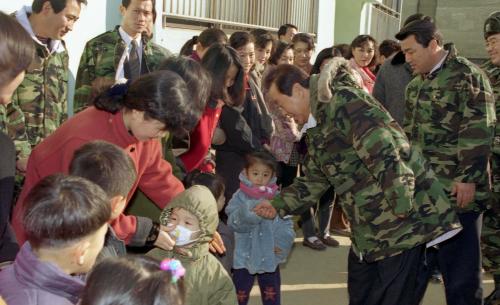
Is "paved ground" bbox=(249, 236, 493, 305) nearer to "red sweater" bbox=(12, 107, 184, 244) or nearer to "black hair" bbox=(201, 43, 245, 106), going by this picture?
"black hair" bbox=(201, 43, 245, 106)

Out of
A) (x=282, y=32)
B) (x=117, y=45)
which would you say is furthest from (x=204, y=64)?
(x=282, y=32)

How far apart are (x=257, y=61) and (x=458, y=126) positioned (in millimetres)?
2361

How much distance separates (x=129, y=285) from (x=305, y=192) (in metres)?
2.05

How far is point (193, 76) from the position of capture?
2943mm

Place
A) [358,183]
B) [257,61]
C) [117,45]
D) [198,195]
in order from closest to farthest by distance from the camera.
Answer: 1. [198,195]
2. [358,183]
3. [117,45]
4. [257,61]

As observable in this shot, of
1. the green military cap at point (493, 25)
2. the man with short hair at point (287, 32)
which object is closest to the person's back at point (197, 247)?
the green military cap at point (493, 25)

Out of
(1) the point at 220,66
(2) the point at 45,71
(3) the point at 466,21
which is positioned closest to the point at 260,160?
(1) the point at 220,66

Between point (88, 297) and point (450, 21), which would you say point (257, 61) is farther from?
point (450, 21)

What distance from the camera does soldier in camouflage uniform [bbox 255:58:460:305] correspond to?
9.73 ft

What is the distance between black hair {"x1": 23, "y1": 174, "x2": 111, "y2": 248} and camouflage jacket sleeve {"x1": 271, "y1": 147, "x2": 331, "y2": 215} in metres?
1.69

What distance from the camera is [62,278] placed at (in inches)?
71.6

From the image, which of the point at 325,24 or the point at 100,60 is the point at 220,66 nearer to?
the point at 100,60

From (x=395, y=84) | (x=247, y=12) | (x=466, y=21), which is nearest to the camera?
(x=395, y=84)

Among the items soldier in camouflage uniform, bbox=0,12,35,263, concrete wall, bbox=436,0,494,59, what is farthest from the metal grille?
concrete wall, bbox=436,0,494,59
